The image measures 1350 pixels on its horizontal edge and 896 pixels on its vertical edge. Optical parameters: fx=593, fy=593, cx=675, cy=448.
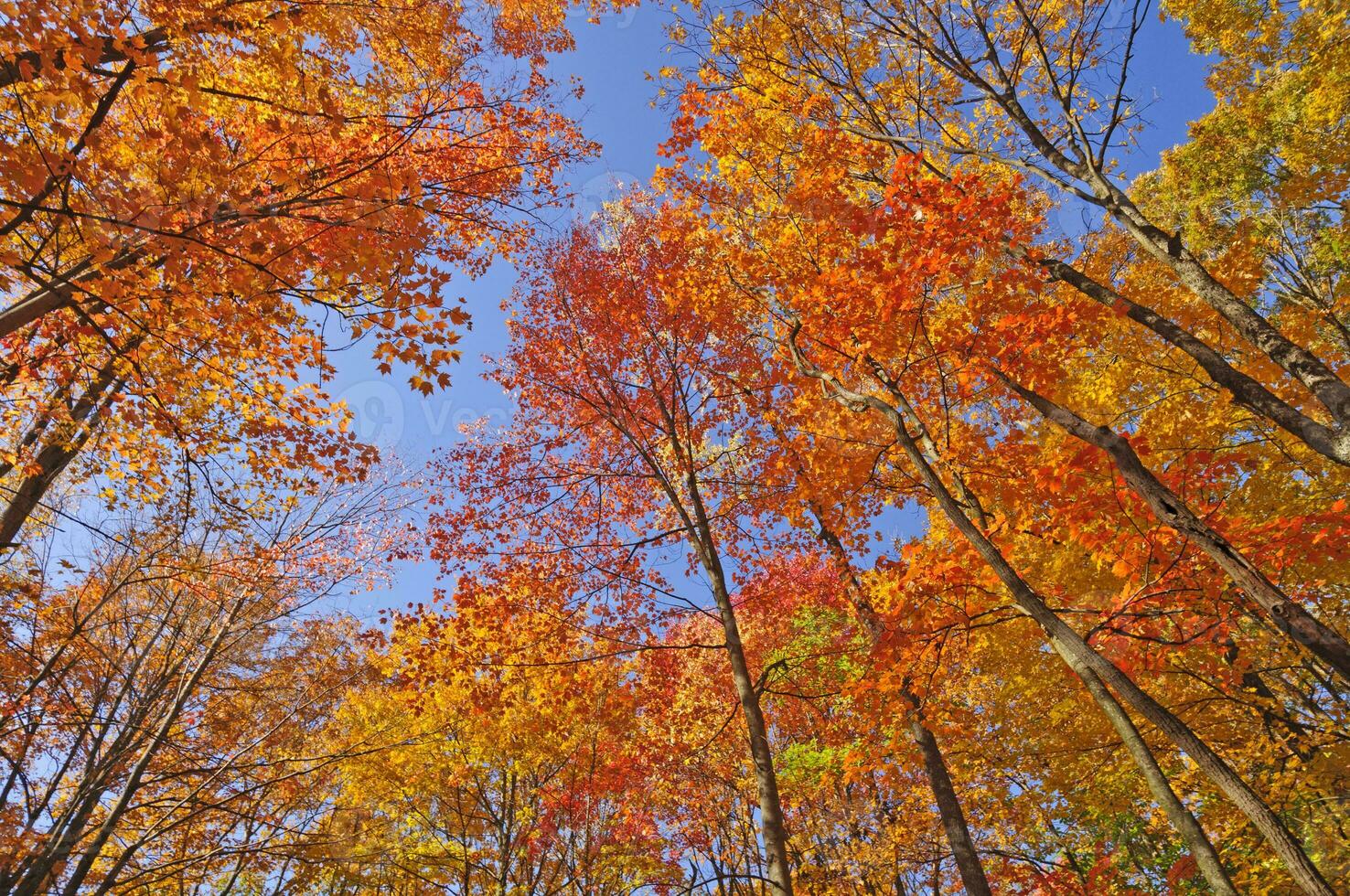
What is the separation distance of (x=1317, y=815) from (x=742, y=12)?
15.5 m

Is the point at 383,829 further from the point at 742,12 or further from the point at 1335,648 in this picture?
the point at 742,12

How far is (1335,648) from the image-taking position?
133 inches

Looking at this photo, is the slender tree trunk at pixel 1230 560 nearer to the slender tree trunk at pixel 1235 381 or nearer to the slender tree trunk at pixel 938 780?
the slender tree trunk at pixel 1235 381

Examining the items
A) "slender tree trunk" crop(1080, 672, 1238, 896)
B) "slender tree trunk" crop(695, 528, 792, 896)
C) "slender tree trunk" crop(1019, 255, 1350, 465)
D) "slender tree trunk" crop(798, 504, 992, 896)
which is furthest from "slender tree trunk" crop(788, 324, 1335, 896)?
"slender tree trunk" crop(695, 528, 792, 896)

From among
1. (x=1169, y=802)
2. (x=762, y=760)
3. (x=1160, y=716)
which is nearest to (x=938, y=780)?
(x=762, y=760)

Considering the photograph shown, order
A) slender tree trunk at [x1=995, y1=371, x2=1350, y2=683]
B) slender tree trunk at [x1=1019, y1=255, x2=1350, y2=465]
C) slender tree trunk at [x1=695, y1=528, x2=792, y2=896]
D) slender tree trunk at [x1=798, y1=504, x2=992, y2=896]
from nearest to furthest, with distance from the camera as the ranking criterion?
slender tree trunk at [x1=995, y1=371, x2=1350, y2=683] < slender tree trunk at [x1=1019, y1=255, x2=1350, y2=465] < slender tree trunk at [x1=695, y1=528, x2=792, y2=896] < slender tree trunk at [x1=798, y1=504, x2=992, y2=896]

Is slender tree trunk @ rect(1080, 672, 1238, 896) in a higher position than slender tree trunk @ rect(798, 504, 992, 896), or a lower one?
lower

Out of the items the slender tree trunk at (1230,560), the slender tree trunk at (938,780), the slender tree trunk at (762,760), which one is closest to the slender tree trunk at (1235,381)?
the slender tree trunk at (1230,560)

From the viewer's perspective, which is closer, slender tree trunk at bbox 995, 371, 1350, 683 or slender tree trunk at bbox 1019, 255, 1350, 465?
slender tree trunk at bbox 995, 371, 1350, 683

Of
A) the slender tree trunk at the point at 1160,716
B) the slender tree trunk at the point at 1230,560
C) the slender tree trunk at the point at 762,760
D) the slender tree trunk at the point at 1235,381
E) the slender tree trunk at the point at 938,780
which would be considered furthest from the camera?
the slender tree trunk at the point at 938,780

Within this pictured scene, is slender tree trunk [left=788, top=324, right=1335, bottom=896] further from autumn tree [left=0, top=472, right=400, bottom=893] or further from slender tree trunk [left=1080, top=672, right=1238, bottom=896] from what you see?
autumn tree [left=0, top=472, right=400, bottom=893]

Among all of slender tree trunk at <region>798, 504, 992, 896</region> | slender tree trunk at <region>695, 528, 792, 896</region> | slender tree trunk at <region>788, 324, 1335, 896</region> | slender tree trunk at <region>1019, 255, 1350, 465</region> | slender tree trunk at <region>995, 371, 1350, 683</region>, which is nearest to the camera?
slender tree trunk at <region>788, 324, 1335, 896</region>

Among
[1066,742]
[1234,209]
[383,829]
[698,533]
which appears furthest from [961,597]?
[1234,209]

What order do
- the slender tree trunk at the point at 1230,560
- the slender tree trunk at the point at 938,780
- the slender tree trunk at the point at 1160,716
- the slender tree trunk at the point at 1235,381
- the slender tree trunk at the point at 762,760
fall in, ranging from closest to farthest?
1. the slender tree trunk at the point at 1160,716
2. the slender tree trunk at the point at 1230,560
3. the slender tree trunk at the point at 1235,381
4. the slender tree trunk at the point at 762,760
5. the slender tree trunk at the point at 938,780
